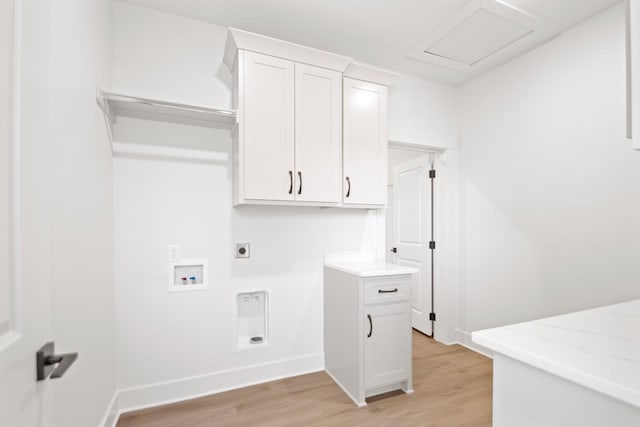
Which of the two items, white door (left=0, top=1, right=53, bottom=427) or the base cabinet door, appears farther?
the base cabinet door

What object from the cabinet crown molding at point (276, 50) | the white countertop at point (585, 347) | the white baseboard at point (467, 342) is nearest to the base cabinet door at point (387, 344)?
the white baseboard at point (467, 342)

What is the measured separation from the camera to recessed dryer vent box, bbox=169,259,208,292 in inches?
84.9

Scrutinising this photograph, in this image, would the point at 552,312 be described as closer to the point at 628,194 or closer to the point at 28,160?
the point at 628,194

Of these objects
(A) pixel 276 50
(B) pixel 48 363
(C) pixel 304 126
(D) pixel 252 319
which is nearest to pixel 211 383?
(D) pixel 252 319

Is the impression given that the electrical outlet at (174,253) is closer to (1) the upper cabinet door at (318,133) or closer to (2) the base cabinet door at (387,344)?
(1) the upper cabinet door at (318,133)

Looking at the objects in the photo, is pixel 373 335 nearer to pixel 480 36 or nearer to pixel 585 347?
pixel 585 347

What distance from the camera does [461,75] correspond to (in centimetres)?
303

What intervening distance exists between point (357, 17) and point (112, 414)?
3.22 metres

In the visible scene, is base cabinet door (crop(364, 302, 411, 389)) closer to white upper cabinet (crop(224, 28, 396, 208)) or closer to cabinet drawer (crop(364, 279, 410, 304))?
cabinet drawer (crop(364, 279, 410, 304))

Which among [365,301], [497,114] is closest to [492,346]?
[365,301]

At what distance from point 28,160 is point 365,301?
190 cm

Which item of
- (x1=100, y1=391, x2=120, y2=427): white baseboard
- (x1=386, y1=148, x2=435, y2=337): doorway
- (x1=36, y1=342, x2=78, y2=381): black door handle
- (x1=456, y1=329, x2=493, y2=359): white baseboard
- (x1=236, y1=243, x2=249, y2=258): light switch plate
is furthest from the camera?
(x1=386, y1=148, x2=435, y2=337): doorway

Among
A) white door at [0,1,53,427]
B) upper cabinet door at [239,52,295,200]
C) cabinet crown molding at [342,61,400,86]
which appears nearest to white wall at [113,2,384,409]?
upper cabinet door at [239,52,295,200]

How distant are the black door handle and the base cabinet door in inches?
67.3
